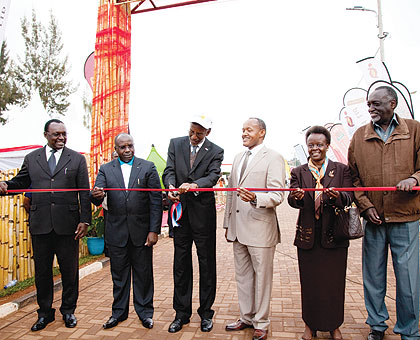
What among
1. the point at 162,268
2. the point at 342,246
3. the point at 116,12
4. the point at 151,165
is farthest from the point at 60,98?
the point at 342,246

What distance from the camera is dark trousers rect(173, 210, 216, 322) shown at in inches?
143

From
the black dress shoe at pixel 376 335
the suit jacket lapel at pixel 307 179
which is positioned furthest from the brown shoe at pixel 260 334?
the suit jacket lapel at pixel 307 179

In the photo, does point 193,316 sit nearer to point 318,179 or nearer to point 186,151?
point 186,151

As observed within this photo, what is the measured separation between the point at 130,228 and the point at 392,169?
2.67m

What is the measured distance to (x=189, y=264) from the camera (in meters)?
3.70

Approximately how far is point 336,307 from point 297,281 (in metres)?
2.21

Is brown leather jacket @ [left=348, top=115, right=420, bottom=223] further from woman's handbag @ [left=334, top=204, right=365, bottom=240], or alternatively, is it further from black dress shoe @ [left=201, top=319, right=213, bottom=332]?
black dress shoe @ [left=201, top=319, right=213, bottom=332]

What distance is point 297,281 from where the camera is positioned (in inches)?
211

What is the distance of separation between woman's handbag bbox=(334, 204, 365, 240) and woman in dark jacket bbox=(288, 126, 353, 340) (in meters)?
0.06

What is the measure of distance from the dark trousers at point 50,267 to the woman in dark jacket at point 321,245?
246cm

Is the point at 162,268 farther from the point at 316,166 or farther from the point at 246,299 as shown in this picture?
the point at 316,166

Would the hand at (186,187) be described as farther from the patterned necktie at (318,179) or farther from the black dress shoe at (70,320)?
the black dress shoe at (70,320)

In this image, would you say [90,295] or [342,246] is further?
[90,295]

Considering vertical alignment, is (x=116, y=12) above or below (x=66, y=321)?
above
